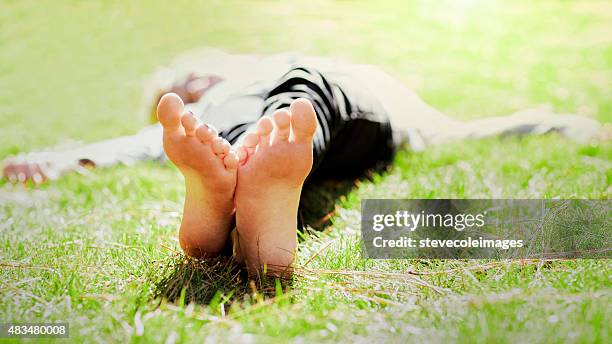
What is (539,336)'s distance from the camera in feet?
2.97

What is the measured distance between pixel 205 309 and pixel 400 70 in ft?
8.69

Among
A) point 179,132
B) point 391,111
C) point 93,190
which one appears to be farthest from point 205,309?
point 391,111

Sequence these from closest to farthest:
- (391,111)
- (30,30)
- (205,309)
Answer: (205,309), (391,111), (30,30)

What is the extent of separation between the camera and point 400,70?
3.47m

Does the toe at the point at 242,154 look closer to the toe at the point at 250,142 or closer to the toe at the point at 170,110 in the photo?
the toe at the point at 250,142

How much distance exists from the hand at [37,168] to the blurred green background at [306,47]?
55 centimetres

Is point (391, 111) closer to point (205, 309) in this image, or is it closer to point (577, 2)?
point (205, 309)

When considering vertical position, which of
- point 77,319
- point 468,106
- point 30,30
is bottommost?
point 77,319

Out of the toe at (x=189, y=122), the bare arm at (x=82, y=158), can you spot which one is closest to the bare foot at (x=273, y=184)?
the toe at (x=189, y=122)

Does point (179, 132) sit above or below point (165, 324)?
above

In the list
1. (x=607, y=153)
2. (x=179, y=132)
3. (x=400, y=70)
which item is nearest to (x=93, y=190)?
(x=179, y=132)

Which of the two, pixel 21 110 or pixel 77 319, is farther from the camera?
pixel 21 110

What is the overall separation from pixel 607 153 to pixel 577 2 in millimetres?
2508

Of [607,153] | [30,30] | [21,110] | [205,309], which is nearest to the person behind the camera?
[205,309]
